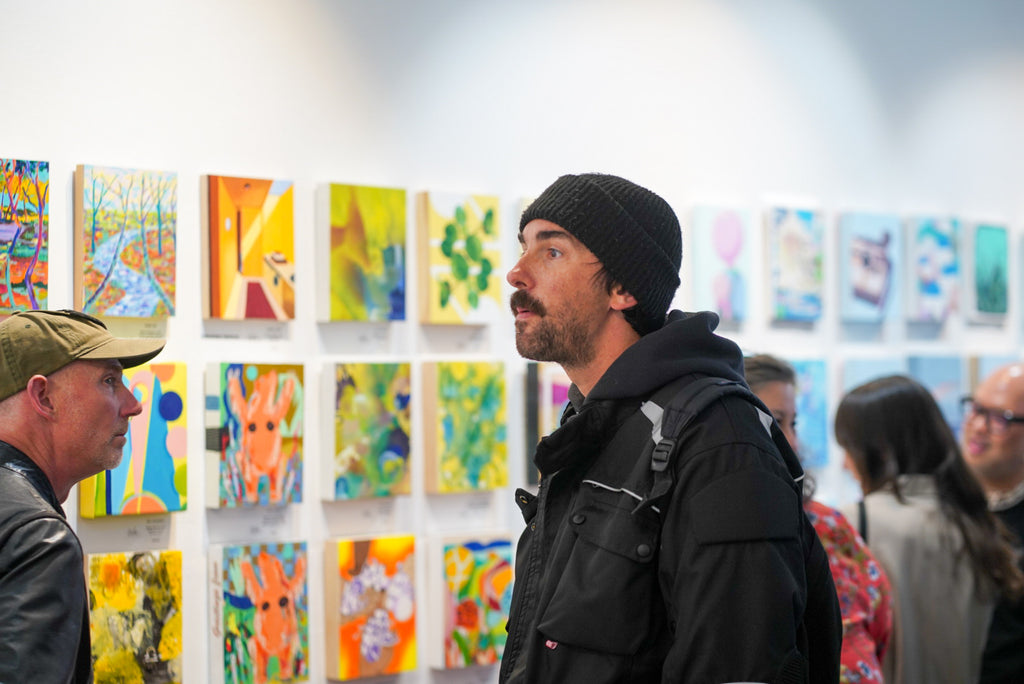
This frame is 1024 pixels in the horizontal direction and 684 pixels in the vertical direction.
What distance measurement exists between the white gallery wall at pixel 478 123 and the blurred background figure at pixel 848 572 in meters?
0.85

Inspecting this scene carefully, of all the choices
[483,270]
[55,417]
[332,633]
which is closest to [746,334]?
[483,270]

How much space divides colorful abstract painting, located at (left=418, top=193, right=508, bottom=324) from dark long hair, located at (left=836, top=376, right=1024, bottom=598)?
1.16 metres

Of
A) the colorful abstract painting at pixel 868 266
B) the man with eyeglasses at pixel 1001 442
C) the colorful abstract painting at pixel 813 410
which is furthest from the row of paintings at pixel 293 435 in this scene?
the man with eyeglasses at pixel 1001 442

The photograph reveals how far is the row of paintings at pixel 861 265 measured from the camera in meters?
3.79

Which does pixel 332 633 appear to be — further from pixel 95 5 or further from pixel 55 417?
pixel 95 5

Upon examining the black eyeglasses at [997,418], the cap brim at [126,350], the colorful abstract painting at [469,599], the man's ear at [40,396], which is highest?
the cap brim at [126,350]

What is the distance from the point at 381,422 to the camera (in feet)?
10.3

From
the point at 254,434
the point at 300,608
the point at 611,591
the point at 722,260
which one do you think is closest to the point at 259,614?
the point at 300,608

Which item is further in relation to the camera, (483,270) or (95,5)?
(483,270)

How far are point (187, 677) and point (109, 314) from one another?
0.95 meters

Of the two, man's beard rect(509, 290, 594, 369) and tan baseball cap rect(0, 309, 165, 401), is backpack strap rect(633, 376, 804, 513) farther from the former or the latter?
tan baseball cap rect(0, 309, 165, 401)

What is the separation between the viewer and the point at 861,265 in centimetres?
410

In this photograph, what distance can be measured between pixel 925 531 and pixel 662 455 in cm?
174

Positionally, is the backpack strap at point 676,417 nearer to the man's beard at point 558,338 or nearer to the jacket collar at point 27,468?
the man's beard at point 558,338
